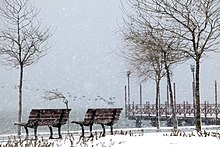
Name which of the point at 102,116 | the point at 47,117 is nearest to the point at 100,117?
the point at 102,116

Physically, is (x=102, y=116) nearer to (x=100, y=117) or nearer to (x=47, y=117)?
(x=100, y=117)

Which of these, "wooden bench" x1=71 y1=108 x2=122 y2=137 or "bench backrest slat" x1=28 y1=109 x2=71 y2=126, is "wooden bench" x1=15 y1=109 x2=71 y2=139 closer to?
"bench backrest slat" x1=28 y1=109 x2=71 y2=126

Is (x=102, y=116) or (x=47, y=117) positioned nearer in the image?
(x=47, y=117)

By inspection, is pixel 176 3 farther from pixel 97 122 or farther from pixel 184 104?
pixel 184 104

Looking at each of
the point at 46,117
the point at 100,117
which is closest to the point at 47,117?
the point at 46,117

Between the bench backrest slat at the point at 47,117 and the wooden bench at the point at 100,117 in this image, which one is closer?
the bench backrest slat at the point at 47,117

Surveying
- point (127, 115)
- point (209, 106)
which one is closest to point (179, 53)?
point (209, 106)

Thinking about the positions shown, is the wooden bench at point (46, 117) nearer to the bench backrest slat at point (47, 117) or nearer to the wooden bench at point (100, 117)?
the bench backrest slat at point (47, 117)

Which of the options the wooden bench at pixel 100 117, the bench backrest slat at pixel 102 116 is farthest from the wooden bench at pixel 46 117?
the bench backrest slat at pixel 102 116

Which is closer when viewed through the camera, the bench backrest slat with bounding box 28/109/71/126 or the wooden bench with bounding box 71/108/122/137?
the bench backrest slat with bounding box 28/109/71/126

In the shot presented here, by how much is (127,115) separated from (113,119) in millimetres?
47165

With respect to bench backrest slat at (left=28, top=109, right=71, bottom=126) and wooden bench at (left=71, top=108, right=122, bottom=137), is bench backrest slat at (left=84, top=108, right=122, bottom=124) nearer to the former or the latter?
wooden bench at (left=71, top=108, right=122, bottom=137)

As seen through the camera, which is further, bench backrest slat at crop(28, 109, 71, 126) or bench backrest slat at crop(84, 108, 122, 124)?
bench backrest slat at crop(84, 108, 122, 124)

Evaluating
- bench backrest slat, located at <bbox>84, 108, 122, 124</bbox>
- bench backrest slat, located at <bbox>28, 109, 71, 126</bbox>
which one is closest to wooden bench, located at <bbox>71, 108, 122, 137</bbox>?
bench backrest slat, located at <bbox>84, 108, 122, 124</bbox>
